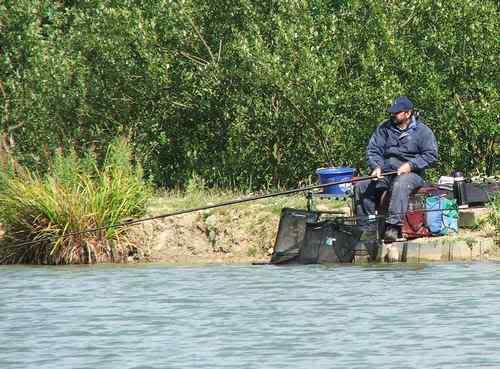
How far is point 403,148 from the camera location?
1895 centimetres

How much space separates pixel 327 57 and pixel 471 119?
6.96ft

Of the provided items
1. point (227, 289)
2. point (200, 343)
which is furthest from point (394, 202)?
point (200, 343)

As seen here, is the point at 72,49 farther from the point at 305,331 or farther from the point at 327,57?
the point at 305,331

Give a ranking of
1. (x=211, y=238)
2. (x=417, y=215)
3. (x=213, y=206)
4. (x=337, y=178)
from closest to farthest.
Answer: (x=417, y=215) → (x=213, y=206) → (x=337, y=178) → (x=211, y=238)

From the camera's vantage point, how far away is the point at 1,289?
57.8 ft

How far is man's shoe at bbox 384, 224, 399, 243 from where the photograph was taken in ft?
61.9

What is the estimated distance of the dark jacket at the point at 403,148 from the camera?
18859 millimetres

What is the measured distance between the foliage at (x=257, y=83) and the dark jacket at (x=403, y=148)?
4319 mm

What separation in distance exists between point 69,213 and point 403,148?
405 cm

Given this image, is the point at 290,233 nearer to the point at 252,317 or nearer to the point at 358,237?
the point at 358,237

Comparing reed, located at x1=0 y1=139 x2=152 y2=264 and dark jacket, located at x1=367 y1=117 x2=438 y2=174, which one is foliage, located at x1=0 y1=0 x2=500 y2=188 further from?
dark jacket, located at x1=367 y1=117 x2=438 y2=174

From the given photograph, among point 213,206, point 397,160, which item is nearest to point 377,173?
point 397,160

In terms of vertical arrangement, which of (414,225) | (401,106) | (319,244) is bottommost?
(319,244)

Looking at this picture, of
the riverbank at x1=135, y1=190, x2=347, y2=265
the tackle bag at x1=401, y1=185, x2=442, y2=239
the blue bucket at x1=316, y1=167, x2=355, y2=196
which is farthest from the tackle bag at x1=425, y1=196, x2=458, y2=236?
the riverbank at x1=135, y1=190, x2=347, y2=265
